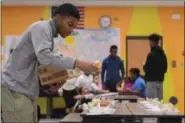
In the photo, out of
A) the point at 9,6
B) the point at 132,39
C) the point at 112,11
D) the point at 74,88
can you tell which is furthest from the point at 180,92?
the point at 9,6

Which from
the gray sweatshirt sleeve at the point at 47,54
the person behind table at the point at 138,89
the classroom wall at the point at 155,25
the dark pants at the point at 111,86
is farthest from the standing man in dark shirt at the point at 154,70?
the gray sweatshirt sleeve at the point at 47,54

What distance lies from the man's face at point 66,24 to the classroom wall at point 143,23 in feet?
28.2

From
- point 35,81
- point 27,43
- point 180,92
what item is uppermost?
point 27,43

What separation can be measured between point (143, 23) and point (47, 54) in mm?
9067

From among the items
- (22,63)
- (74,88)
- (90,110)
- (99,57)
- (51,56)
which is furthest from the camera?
(99,57)

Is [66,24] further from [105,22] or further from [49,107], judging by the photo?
[105,22]

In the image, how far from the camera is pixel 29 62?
8.00 ft

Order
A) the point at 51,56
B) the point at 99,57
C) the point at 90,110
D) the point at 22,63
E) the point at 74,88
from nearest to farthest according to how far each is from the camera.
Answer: the point at 51,56 < the point at 22,63 < the point at 90,110 < the point at 74,88 < the point at 99,57

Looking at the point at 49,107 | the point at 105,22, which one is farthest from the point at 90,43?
the point at 49,107

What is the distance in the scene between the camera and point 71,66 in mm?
2232

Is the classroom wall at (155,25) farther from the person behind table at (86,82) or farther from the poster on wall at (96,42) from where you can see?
the person behind table at (86,82)

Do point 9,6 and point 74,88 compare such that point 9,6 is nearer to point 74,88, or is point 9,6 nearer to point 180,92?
point 74,88

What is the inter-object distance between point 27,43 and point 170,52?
891 centimetres

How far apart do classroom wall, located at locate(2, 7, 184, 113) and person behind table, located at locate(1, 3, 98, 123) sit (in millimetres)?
8571
